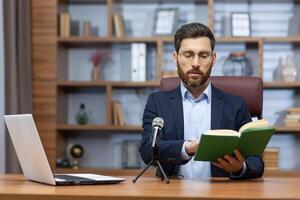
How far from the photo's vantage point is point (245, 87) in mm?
2717

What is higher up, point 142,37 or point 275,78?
point 142,37

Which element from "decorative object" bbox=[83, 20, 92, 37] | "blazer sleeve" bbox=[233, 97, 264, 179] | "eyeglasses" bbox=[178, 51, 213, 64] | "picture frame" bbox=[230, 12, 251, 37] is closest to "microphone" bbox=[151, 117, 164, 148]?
"blazer sleeve" bbox=[233, 97, 264, 179]

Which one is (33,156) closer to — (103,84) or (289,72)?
(103,84)

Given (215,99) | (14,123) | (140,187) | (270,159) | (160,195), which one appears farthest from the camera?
(270,159)

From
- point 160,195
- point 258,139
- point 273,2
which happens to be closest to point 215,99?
point 258,139

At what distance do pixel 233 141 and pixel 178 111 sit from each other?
64cm

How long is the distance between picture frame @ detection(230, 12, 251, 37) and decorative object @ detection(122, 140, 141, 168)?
3.80ft

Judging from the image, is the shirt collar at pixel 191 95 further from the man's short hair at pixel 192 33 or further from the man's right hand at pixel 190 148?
the man's right hand at pixel 190 148

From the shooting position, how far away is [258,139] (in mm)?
2029

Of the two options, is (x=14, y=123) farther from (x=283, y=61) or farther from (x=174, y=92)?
(x=283, y=61)

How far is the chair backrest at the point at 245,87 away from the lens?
2701mm

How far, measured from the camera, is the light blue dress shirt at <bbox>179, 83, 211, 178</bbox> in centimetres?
249

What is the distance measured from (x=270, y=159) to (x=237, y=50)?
902mm

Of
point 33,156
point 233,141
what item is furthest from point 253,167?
point 33,156
